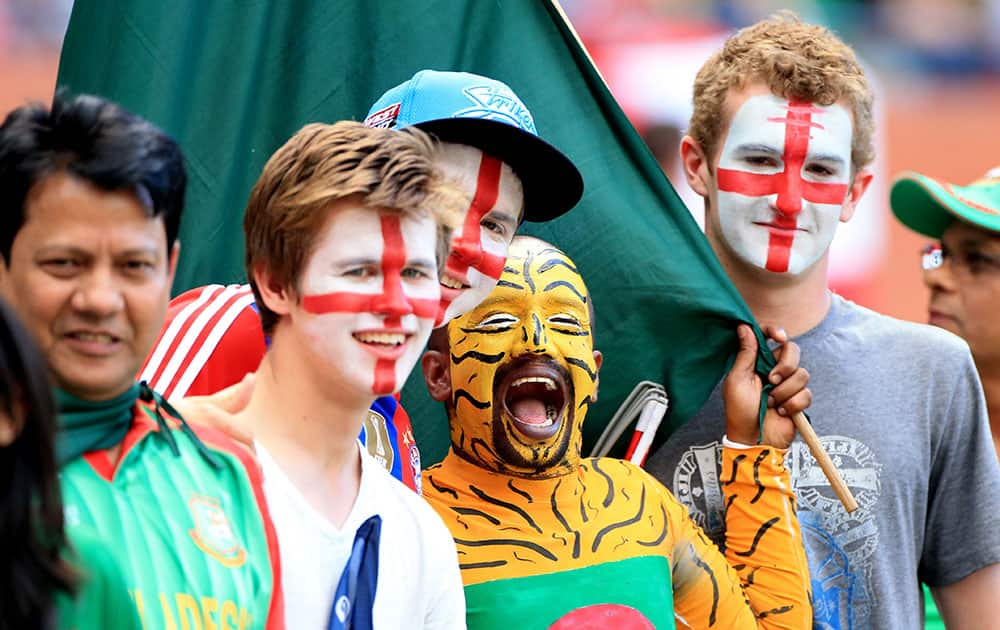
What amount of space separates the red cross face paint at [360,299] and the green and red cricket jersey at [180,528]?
0.26 m

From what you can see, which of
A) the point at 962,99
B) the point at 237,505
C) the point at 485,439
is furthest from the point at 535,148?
the point at 962,99

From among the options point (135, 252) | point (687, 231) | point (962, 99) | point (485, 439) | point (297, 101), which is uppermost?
point (962, 99)

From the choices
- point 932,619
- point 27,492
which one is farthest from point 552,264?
point 932,619

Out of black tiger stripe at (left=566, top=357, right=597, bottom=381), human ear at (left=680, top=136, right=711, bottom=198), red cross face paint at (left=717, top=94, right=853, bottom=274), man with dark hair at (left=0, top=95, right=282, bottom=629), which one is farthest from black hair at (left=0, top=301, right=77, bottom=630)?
human ear at (left=680, top=136, right=711, bottom=198)

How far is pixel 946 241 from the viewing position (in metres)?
5.23

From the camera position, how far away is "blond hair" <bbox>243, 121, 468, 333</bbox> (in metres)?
2.63

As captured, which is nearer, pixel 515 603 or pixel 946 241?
pixel 515 603

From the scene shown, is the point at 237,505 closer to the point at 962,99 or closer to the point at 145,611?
the point at 145,611

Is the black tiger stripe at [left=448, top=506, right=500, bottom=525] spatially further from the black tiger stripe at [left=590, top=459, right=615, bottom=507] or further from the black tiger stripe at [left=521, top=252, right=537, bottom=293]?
the black tiger stripe at [left=521, top=252, right=537, bottom=293]

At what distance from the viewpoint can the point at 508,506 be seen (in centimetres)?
331

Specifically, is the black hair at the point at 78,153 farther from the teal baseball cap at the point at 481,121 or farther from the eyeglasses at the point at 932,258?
the eyeglasses at the point at 932,258

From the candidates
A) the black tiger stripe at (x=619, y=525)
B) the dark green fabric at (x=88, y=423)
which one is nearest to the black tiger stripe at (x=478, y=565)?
the black tiger stripe at (x=619, y=525)

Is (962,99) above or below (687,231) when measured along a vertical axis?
above

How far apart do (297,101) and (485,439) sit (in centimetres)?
120
